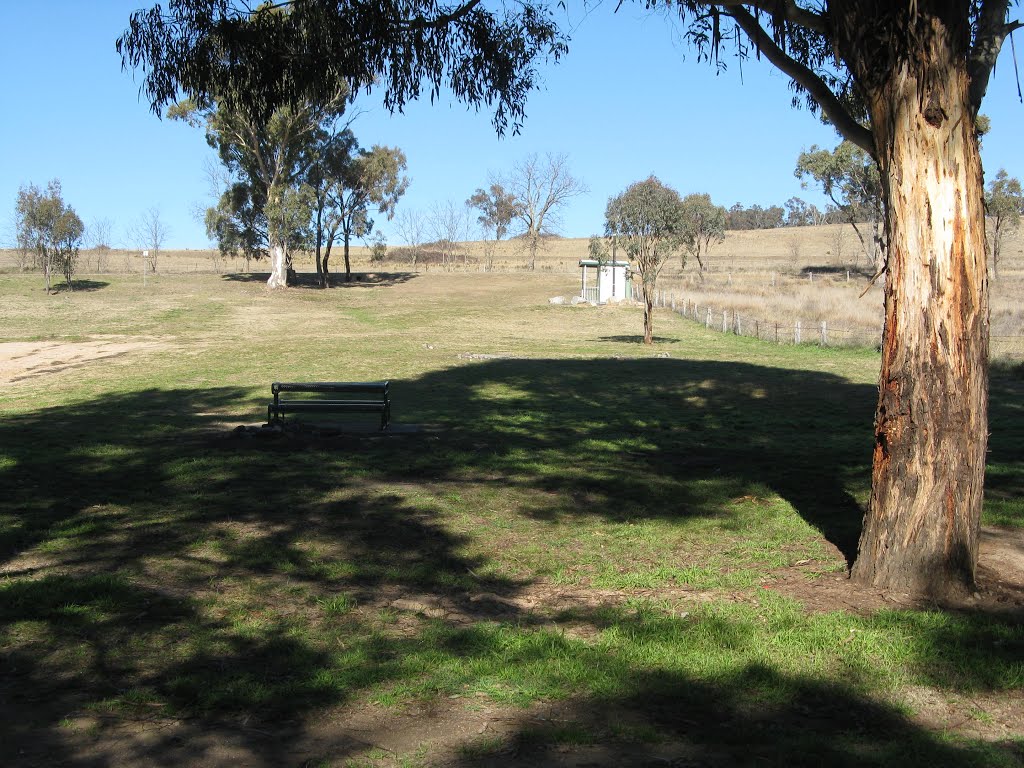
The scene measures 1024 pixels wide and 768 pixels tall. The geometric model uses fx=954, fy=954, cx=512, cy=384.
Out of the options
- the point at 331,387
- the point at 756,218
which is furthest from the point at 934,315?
the point at 756,218

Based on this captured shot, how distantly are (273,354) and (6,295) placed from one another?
98.8ft

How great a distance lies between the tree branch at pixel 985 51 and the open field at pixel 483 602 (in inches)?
109

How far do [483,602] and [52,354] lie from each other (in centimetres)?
2426

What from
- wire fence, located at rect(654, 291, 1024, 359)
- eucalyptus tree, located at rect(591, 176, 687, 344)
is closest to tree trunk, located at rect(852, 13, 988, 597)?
wire fence, located at rect(654, 291, 1024, 359)

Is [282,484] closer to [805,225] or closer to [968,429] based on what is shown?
[968,429]

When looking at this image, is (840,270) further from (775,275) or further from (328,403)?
(328,403)

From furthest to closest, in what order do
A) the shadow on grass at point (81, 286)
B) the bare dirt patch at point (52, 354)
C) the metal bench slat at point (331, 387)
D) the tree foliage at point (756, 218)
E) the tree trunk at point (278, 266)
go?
the tree foliage at point (756, 218), the tree trunk at point (278, 266), the shadow on grass at point (81, 286), the bare dirt patch at point (52, 354), the metal bench slat at point (331, 387)

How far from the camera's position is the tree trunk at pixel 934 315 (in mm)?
5035

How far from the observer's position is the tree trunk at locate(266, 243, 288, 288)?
55.7 metres

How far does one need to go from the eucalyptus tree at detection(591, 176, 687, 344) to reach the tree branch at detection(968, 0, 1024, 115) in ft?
72.7

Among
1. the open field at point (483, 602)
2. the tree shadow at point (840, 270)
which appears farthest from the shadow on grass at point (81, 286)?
the tree shadow at point (840, 270)

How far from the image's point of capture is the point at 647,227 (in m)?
28.4

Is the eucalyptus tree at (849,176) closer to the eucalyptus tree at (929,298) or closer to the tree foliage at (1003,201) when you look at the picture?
the tree foliage at (1003,201)

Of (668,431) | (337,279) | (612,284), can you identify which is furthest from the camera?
(337,279)
